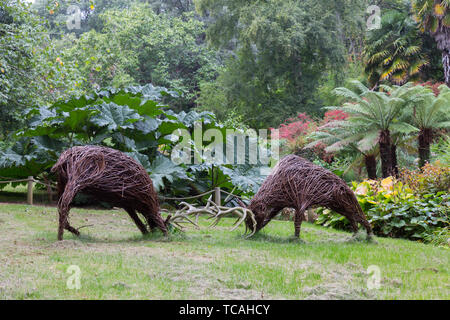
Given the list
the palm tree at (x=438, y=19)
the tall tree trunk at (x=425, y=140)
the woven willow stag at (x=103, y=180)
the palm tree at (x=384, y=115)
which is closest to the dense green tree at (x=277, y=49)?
the palm tree at (x=438, y=19)

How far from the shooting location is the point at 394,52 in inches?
812

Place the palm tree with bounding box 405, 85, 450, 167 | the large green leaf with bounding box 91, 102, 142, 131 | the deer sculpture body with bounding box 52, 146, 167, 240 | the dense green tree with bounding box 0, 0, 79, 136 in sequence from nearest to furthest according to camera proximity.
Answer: the deer sculpture body with bounding box 52, 146, 167, 240, the large green leaf with bounding box 91, 102, 142, 131, the dense green tree with bounding box 0, 0, 79, 136, the palm tree with bounding box 405, 85, 450, 167

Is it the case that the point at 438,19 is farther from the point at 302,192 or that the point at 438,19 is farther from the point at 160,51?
the point at 160,51

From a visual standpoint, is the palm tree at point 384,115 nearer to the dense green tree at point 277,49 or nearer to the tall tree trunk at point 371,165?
the tall tree trunk at point 371,165

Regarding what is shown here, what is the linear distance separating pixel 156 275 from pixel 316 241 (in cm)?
337

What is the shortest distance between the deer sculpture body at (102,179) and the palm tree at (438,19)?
1507 cm

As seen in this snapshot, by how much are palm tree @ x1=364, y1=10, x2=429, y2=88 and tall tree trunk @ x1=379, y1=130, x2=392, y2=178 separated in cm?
884

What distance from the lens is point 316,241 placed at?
6.89 m

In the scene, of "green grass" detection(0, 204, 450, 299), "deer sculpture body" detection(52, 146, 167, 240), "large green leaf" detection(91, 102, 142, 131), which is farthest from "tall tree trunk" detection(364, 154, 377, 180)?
"deer sculpture body" detection(52, 146, 167, 240)

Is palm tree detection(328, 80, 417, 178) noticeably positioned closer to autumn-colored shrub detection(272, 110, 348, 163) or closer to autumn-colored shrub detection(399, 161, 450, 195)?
autumn-colored shrub detection(399, 161, 450, 195)

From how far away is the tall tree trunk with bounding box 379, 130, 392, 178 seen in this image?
1201cm

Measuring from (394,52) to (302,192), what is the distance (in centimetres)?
1675

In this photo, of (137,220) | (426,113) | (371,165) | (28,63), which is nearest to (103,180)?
(137,220)

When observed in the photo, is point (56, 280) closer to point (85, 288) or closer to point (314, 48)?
point (85, 288)
